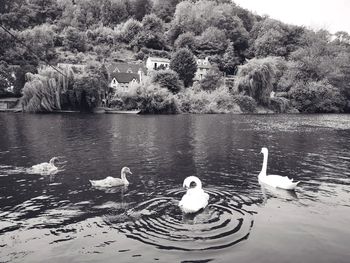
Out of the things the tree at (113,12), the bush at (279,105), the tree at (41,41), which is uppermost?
the tree at (113,12)

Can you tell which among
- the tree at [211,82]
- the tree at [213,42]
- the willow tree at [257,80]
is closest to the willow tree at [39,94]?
the tree at [211,82]

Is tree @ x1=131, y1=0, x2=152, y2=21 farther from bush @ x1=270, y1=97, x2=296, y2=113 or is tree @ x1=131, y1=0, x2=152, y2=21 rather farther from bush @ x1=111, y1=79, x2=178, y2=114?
bush @ x1=111, y1=79, x2=178, y2=114

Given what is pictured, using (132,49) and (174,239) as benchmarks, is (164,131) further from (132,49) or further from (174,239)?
(132,49)

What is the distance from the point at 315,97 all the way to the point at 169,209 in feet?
315

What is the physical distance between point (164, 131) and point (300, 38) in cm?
10748

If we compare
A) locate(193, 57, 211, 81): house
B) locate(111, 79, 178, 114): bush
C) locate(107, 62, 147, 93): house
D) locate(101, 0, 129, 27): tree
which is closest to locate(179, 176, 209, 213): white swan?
locate(111, 79, 178, 114): bush

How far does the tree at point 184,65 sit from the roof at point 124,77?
1176 centimetres

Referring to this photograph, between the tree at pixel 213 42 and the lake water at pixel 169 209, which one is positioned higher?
the tree at pixel 213 42

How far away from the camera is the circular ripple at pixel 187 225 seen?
1175cm

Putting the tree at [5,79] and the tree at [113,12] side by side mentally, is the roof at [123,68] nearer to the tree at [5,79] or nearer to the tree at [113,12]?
the tree at [5,79]

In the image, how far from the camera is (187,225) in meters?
13.2

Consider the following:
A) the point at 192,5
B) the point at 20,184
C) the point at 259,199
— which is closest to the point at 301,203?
the point at 259,199

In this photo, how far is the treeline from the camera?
8988cm

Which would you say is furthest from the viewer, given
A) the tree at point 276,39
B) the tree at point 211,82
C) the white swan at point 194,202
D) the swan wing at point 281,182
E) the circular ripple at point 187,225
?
the tree at point 276,39
